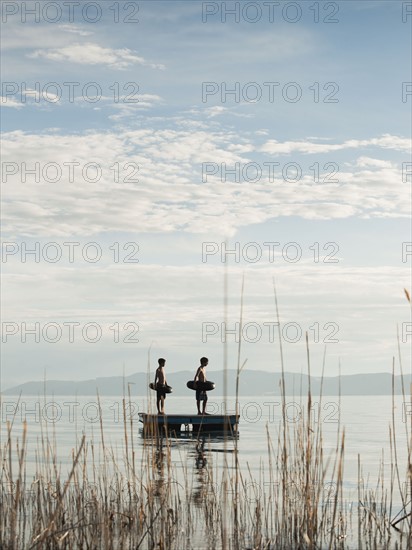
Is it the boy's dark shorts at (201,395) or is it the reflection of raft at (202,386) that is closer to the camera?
the boy's dark shorts at (201,395)

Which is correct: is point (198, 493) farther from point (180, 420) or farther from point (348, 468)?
point (180, 420)

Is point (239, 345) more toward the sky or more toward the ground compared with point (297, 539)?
more toward the sky

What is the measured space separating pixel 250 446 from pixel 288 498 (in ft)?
55.3

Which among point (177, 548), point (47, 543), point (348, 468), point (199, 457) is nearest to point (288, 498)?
point (177, 548)

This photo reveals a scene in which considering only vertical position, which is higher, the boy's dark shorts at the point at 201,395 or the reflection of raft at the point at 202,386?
the reflection of raft at the point at 202,386

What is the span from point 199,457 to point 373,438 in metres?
15.4

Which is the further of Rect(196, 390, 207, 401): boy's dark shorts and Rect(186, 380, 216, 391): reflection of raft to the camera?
Rect(186, 380, 216, 391): reflection of raft

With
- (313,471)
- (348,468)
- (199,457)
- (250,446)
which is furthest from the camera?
(250,446)

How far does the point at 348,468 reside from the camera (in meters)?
18.3

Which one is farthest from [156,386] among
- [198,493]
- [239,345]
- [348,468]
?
[239,345]

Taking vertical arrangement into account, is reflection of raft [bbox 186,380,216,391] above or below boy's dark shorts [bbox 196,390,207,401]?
above

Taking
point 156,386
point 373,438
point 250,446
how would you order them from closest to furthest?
point 156,386
point 250,446
point 373,438

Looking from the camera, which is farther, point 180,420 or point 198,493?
point 180,420

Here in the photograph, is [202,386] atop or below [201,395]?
atop
